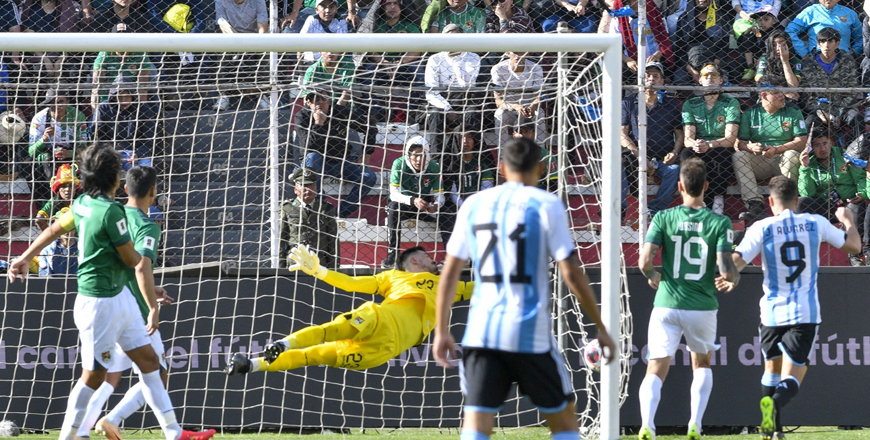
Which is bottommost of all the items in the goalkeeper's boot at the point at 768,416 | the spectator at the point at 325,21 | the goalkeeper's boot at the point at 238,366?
the goalkeeper's boot at the point at 768,416

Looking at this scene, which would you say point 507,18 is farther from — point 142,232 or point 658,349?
point 142,232

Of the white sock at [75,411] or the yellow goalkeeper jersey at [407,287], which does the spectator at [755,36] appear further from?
the white sock at [75,411]

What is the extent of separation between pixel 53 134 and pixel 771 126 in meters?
6.55

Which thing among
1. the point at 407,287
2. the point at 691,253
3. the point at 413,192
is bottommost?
the point at 407,287

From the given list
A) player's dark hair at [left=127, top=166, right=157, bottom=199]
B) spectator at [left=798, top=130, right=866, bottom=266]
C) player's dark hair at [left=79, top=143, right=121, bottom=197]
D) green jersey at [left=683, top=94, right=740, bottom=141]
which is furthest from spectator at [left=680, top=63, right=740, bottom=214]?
player's dark hair at [left=79, top=143, right=121, bottom=197]

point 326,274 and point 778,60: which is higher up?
point 778,60

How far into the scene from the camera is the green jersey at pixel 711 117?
888cm

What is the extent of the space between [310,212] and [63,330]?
7.05 feet

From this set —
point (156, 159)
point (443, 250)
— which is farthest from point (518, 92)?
point (156, 159)

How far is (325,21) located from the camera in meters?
9.89

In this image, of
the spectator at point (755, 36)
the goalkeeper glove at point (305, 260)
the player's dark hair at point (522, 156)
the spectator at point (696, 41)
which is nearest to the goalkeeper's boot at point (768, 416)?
the player's dark hair at point (522, 156)

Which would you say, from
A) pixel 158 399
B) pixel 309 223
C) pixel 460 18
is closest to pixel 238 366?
pixel 158 399

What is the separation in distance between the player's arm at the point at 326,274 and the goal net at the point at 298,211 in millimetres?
599

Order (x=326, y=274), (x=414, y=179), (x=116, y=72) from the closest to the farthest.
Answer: (x=326, y=274)
(x=414, y=179)
(x=116, y=72)
